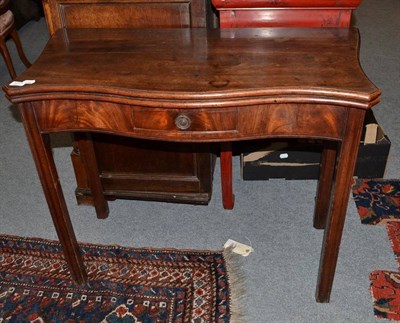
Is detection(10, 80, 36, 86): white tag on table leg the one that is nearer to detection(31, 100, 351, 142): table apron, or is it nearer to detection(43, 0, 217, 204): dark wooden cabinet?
detection(31, 100, 351, 142): table apron

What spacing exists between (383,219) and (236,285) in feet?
2.40

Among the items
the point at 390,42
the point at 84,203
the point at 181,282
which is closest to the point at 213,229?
the point at 181,282

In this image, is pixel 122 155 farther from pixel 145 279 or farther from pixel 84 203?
pixel 145 279

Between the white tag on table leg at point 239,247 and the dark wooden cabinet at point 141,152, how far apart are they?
0.70 ft

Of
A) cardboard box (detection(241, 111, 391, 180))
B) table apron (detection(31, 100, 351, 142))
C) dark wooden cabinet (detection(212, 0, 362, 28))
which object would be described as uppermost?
dark wooden cabinet (detection(212, 0, 362, 28))

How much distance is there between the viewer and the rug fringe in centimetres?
178

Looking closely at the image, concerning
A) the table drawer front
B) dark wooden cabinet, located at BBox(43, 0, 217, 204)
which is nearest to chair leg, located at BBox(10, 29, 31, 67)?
dark wooden cabinet, located at BBox(43, 0, 217, 204)

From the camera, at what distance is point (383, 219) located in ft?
7.02

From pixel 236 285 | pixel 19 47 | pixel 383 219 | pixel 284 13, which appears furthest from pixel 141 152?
pixel 19 47

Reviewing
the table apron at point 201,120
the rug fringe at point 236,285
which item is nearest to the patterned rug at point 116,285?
the rug fringe at point 236,285

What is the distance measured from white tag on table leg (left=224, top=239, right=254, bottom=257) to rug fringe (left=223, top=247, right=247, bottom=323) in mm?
14

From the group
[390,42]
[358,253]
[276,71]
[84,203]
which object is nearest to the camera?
[276,71]

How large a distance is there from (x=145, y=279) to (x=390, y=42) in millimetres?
2734

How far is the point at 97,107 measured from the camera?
1410 mm
